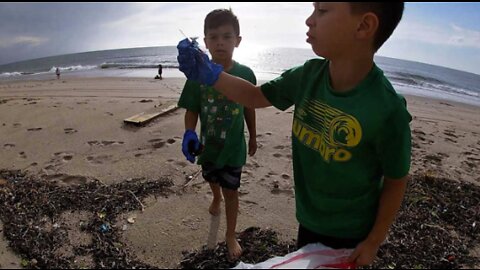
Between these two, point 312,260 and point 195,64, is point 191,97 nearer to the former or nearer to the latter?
point 195,64

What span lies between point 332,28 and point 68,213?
9.82ft

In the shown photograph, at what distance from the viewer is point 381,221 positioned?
1.42 m

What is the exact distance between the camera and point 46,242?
263 centimetres

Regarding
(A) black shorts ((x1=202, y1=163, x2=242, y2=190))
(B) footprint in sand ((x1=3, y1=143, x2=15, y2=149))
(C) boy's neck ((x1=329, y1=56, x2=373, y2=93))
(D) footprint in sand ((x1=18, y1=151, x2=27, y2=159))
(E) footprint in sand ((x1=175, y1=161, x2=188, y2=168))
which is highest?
(C) boy's neck ((x1=329, y1=56, x2=373, y2=93))

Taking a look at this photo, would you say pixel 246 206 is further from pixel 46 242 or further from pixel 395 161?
pixel 395 161

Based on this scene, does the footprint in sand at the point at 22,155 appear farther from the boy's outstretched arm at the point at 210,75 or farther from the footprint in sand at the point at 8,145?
the boy's outstretched arm at the point at 210,75

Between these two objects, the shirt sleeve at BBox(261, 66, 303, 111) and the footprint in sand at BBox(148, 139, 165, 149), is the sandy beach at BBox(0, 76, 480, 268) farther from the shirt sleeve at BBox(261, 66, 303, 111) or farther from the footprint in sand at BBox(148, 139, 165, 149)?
the shirt sleeve at BBox(261, 66, 303, 111)

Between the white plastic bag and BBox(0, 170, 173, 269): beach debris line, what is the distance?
5.08ft

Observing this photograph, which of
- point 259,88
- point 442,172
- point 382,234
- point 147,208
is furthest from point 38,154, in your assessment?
point 442,172

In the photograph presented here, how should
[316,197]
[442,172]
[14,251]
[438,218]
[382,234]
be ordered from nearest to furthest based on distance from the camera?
1. [382,234]
2. [316,197]
3. [14,251]
4. [438,218]
5. [442,172]

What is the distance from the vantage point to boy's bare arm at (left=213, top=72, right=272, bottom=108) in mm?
1637

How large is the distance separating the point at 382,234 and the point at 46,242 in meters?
2.53

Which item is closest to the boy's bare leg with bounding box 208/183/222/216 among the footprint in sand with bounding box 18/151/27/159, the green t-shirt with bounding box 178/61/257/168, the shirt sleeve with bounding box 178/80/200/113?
the green t-shirt with bounding box 178/61/257/168

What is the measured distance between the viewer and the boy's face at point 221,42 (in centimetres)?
255
